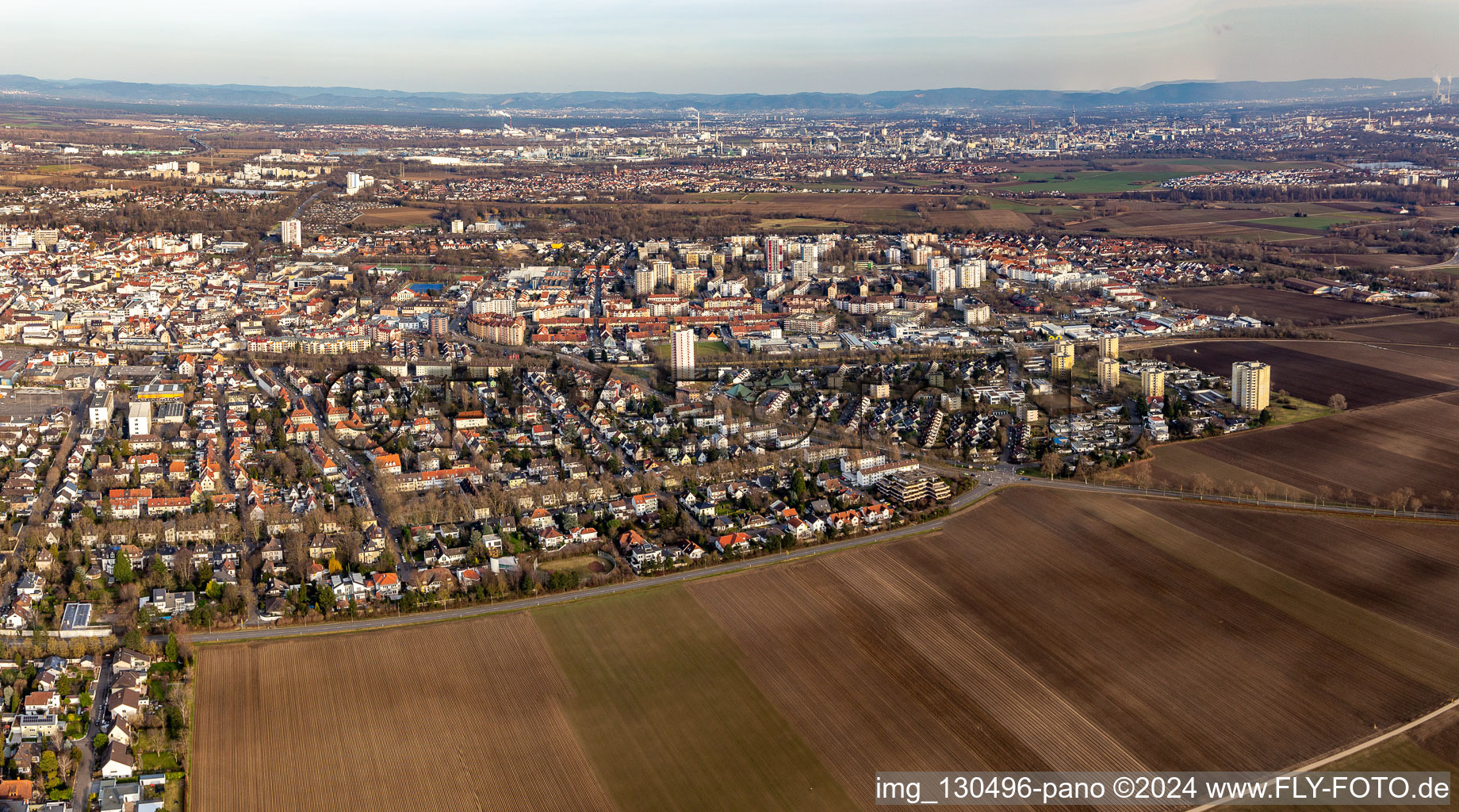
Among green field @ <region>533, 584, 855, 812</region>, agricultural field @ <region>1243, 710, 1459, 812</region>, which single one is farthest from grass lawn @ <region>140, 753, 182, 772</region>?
agricultural field @ <region>1243, 710, 1459, 812</region>

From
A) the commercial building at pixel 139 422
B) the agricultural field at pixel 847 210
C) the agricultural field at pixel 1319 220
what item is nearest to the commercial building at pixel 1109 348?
the commercial building at pixel 139 422

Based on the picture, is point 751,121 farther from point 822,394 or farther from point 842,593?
point 842,593

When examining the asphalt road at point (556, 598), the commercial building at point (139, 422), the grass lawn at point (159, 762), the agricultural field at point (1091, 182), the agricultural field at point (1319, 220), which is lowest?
the grass lawn at point (159, 762)

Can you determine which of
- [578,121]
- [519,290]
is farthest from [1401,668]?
[578,121]

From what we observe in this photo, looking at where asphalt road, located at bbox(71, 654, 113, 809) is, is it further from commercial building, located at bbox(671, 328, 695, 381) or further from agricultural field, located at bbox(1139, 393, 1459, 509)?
agricultural field, located at bbox(1139, 393, 1459, 509)

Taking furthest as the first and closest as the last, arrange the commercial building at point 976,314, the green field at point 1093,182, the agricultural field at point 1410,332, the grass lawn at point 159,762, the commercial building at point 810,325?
1. the green field at point 1093,182
2. the commercial building at point 976,314
3. the commercial building at point 810,325
4. the agricultural field at point 1410,332
5. the grass lawn at point 159,762

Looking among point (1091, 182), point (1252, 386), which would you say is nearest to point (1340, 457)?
point (1252, 386)

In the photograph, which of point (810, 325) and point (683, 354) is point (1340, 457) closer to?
point (683, 354)

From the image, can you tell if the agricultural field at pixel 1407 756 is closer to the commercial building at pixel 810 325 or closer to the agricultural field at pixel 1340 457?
the agricultural field at pixel 1340 457
